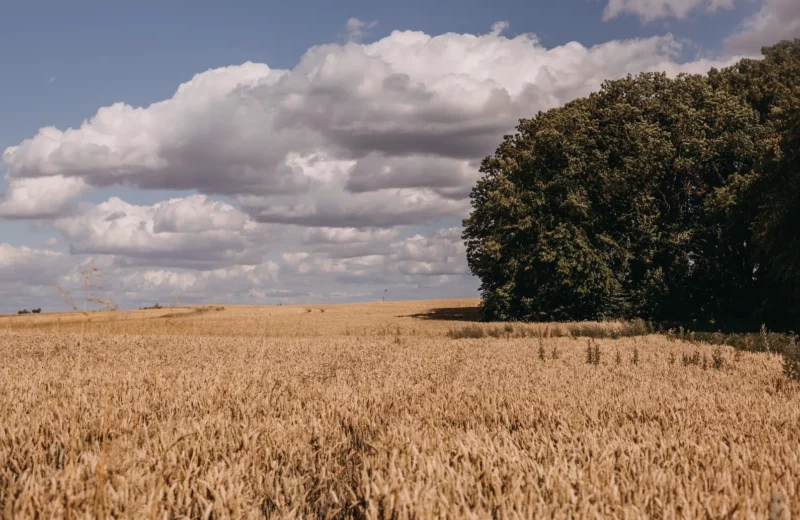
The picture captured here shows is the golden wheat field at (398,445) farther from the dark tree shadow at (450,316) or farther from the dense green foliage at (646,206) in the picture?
the dark tree shadow at (450,316)

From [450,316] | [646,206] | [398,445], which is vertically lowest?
[450,316]

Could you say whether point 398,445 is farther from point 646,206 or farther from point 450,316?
point 450,316

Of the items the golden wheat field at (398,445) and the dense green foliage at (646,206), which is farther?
the dense green foliage at (646,206)

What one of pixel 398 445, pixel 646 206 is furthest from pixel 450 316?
pixel 398 445

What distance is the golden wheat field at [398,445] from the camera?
10.8 ft

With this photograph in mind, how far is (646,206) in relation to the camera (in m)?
36.5

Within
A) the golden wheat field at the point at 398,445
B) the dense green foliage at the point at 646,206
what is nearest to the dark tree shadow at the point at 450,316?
the dense green foliage at the point at 646,206

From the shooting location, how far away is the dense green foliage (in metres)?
34.8

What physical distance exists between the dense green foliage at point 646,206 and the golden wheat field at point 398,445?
89.4 feet

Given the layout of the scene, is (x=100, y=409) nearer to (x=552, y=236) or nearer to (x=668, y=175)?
(x=552, y=236)

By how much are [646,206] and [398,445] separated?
3589 cm

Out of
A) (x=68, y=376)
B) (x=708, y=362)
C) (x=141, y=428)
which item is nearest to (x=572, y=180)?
(x=708, y=362)

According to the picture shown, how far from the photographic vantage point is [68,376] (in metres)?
9.52

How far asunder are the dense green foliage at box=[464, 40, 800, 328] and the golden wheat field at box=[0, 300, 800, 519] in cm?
2725
